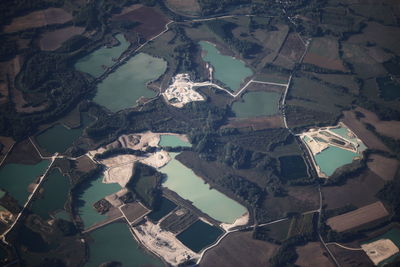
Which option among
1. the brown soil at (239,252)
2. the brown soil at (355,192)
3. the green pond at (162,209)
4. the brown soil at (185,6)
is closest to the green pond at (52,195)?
the green pond at (162,209)

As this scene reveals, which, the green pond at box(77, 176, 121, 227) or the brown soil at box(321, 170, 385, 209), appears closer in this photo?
the green pond at box(77, 176, 121, 227)

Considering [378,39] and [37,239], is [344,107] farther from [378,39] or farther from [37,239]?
[37,239]

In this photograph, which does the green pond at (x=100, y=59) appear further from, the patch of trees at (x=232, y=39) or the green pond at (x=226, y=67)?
the patch of trees at (x=232, y=39)

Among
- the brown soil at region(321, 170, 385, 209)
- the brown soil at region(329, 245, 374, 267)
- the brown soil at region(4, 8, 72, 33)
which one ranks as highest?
the brown soil at region(4, 8, 72, 33)

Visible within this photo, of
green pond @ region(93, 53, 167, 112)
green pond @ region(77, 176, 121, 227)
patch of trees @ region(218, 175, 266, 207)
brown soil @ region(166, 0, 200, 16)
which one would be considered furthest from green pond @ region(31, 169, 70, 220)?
brown soil @ region(166, 0, 200, 16)

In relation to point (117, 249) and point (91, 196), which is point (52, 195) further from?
point (117, 249)

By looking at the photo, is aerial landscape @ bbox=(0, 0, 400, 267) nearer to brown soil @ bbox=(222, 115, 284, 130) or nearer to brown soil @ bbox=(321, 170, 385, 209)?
brown soil @ bbox=(321, 170, 385, 209)
